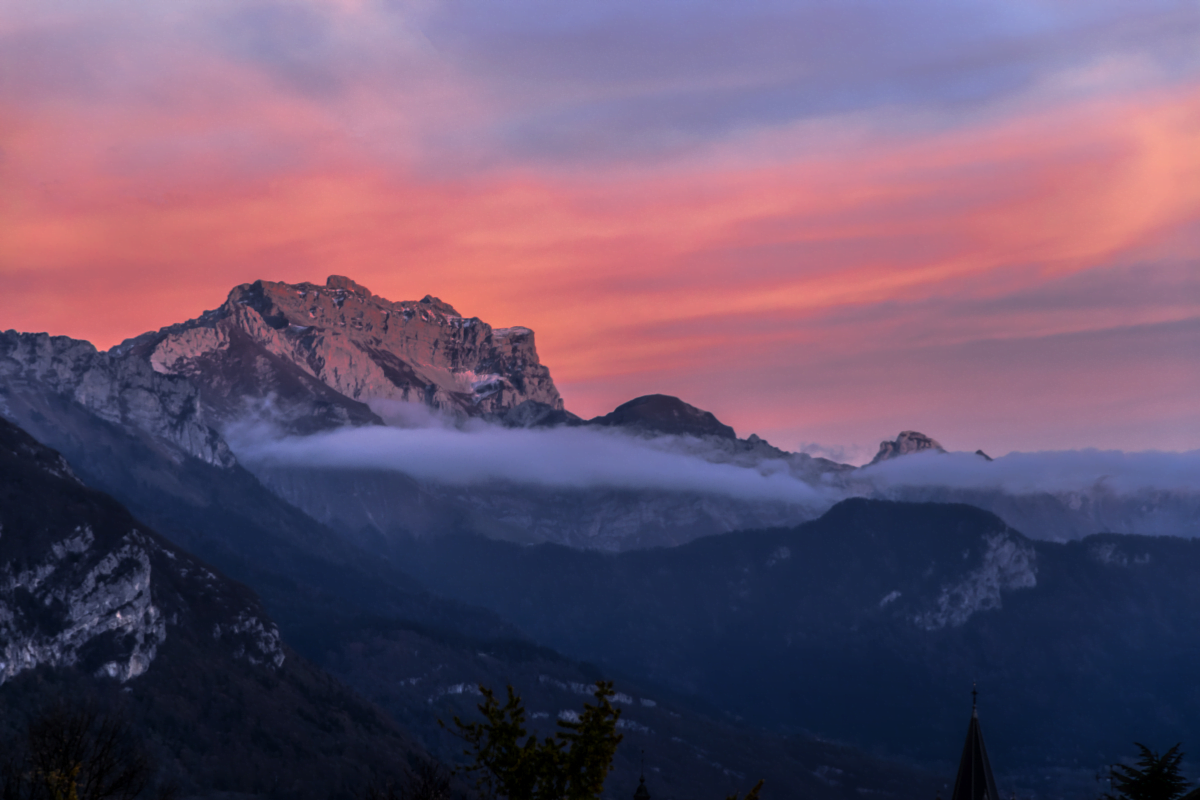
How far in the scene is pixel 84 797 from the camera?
9656 centimetres

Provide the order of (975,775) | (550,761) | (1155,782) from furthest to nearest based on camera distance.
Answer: (975,775), (1155,782), (550,761)

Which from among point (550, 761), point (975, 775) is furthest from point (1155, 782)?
point (550, 761)

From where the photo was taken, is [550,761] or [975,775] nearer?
[550,761]

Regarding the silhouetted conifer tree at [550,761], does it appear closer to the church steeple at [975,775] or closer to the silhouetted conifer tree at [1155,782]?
the silhouetted conifer tree at [1155,782]

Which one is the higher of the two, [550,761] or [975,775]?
[550,761]

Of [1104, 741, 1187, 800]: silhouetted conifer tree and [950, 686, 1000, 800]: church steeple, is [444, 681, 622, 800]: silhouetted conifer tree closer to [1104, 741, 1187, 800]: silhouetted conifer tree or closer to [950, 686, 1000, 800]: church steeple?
[1104, 741, 1187, 800]: silhouetted conifer tree

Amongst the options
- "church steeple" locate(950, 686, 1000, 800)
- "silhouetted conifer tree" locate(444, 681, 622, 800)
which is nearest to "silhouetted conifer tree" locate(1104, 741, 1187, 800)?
"church steeple" locate(950, 686, 1000, 800)

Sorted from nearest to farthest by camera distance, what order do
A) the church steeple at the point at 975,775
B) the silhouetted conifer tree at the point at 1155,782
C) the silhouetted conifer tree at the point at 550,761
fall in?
the silhouetted conifer tree at the point at 550,761 < the silhouetted conifer tree at the point at 1155,782 < the church steeple at the point at 975,775

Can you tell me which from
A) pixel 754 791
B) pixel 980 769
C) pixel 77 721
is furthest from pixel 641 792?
pixel 754 791

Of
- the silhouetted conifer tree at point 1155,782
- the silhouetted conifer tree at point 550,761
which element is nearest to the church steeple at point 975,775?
the silhouetted conifer tree at point 1155,782

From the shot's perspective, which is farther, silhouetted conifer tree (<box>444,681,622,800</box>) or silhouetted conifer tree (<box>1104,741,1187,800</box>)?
silhouetted conifer tree (<box>1104,741,1187,800</box>)

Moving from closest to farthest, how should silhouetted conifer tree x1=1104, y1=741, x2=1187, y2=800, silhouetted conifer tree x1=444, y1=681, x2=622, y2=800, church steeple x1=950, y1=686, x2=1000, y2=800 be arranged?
silhouetted conifer tree x1=444, y1=681, x2=622, y2=800 → silhouetted conifer tree x1=1104, y1=741, x2=1187, y2=800 → church steeple x1=950, y1=686, x2=1000, y2=800

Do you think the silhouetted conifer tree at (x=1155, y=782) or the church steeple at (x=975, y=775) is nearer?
the silhouetted conifer tree at (x=1155, y=782)

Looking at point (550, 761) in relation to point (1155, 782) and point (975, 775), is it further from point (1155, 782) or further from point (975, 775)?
point (975, 775)
